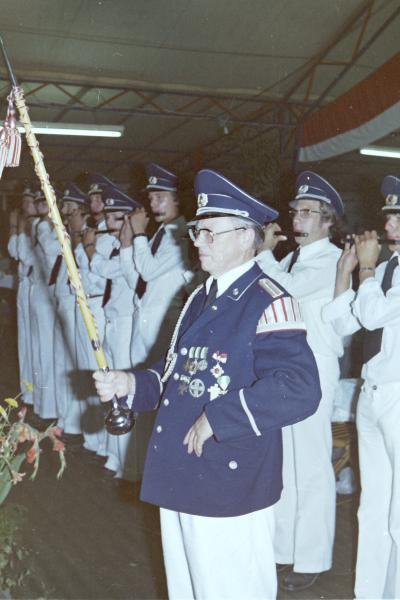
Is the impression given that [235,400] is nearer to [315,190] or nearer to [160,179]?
[315,190]

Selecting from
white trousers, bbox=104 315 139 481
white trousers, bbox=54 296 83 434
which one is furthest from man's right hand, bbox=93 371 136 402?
white trousers, bbox=54 296 83 434

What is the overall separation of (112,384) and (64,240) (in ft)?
1.37

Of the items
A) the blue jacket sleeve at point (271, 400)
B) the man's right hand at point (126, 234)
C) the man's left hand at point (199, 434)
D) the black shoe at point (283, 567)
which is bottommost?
the black shoe at point (283, 567)

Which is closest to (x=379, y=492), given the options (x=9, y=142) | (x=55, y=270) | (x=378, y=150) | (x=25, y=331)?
(x=9, y=142)

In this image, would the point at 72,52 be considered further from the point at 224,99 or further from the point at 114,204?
the point at 114,204

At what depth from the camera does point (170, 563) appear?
218 cm

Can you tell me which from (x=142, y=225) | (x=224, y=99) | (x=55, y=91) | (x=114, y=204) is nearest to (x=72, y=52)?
(x=55, y=91)

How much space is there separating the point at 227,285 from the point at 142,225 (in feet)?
6.95

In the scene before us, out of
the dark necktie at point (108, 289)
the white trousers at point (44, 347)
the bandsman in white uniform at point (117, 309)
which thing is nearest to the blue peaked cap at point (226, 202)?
the bandsman in white uniform at point (117, 309)

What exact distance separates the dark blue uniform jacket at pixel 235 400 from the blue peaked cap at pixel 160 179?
206 centimetres

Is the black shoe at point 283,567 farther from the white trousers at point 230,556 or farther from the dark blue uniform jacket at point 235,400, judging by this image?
the dark blue uniform jacket at point 235,400

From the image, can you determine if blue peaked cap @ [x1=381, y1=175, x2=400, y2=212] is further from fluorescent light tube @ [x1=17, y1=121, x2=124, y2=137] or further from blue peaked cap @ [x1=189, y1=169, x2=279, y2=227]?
fluorescent light tube @ [x1=17, y1=121, x2=124, y2=137]

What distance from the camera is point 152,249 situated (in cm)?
425

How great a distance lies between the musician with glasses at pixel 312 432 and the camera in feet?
10.5
